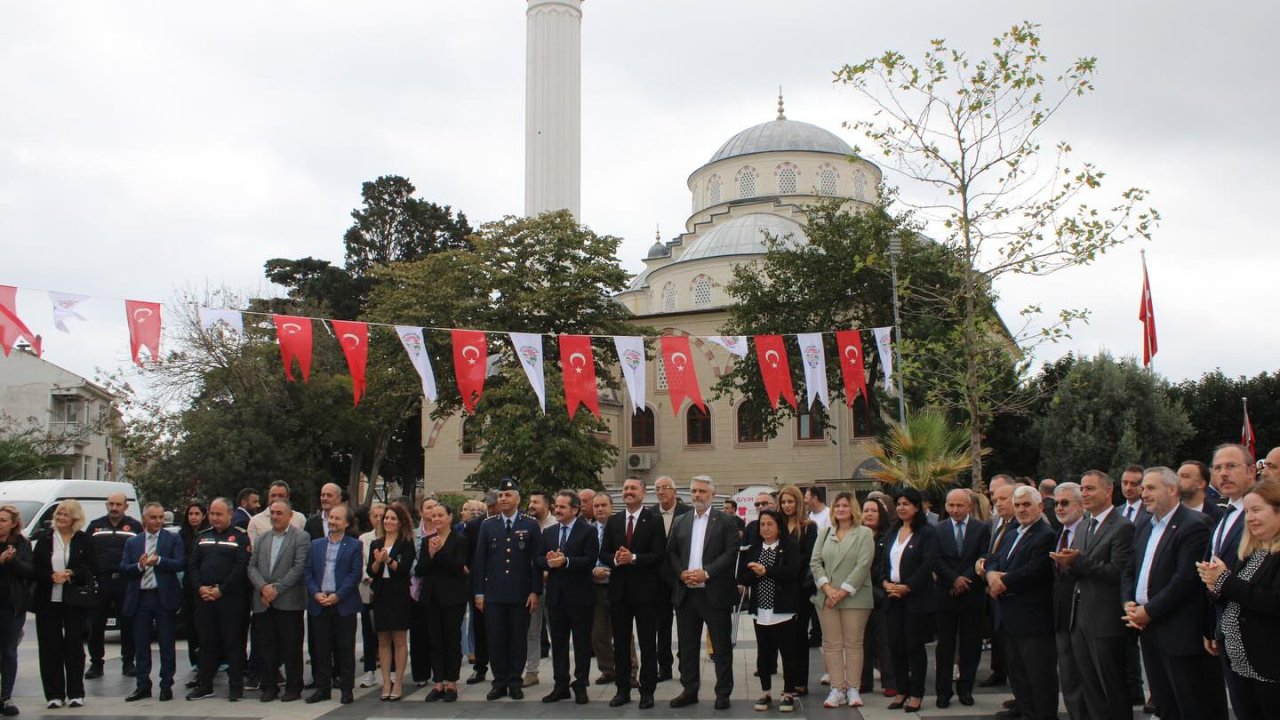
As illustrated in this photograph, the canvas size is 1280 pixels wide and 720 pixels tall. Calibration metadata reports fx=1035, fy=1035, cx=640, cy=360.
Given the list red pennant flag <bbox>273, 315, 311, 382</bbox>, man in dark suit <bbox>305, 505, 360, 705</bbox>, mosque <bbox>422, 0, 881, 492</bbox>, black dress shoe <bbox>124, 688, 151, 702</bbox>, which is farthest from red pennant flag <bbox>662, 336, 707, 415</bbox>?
mosque <bbox>422, 0, 881, 492</bbox>

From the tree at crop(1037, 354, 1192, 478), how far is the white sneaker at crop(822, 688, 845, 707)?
24.9 meters

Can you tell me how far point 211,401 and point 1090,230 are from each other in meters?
28.7

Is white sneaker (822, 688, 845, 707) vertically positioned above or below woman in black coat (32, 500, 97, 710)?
below

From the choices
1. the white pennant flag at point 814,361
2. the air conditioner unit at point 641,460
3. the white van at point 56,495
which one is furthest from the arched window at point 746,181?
the white van at point 56,495

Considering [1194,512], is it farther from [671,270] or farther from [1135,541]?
[671,270]

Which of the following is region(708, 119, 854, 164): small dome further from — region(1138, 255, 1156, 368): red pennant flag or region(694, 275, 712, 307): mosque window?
region(1138, 255, 1156, 368): red pennant flag

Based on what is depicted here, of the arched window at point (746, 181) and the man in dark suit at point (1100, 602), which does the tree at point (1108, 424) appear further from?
the man in dark suit at point (1100, 602)

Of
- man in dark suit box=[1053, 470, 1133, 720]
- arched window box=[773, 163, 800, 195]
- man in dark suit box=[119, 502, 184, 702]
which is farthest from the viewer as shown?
arched window box=[773, 163, 800, 195]

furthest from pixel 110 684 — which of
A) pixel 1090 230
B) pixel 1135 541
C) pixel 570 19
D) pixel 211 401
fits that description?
pixel 570 19

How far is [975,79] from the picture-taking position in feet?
45.6

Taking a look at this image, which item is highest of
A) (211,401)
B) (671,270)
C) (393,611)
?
(671,270)

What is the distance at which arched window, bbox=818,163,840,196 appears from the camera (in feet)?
166

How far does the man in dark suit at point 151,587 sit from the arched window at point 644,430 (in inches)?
1369

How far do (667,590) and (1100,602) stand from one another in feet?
11.9
